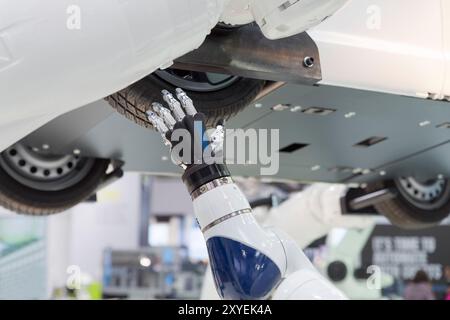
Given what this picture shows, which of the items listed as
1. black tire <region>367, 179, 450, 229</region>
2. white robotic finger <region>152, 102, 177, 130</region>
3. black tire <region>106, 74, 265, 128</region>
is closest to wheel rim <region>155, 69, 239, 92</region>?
black tire <region>106, 74, 265, 128</region>

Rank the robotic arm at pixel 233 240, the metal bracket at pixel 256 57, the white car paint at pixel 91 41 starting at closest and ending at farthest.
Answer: the white car paint at pixel 91 41 < the robotic arm at pixel 233 240 < the metal bracket at pixel 256 57

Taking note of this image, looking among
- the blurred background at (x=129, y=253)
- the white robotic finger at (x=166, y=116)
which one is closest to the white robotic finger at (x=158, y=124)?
the white robotic finger at (x=166, y=116)

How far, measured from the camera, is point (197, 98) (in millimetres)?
Result: 2289

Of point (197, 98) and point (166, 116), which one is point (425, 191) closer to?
point (197, 98)

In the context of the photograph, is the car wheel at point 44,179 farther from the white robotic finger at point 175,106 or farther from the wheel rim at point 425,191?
the wheel rim at point 425,191

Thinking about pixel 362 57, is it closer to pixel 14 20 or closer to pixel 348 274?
pixel 14 20

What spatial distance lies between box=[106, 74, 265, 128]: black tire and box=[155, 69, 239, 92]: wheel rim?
0.04 feet

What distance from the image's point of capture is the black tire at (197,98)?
215 centimetres

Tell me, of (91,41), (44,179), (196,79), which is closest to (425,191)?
(44,179)

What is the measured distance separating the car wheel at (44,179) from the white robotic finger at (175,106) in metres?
1.35

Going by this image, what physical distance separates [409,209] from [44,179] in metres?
2.20

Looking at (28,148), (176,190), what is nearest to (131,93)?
(28,148)

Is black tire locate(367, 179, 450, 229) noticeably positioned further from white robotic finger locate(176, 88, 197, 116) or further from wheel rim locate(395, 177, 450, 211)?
white robotic finger locate(176, 88, 197, 116)

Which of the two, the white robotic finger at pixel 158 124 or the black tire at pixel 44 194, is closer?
the white robotic finger at pixel 158 124
